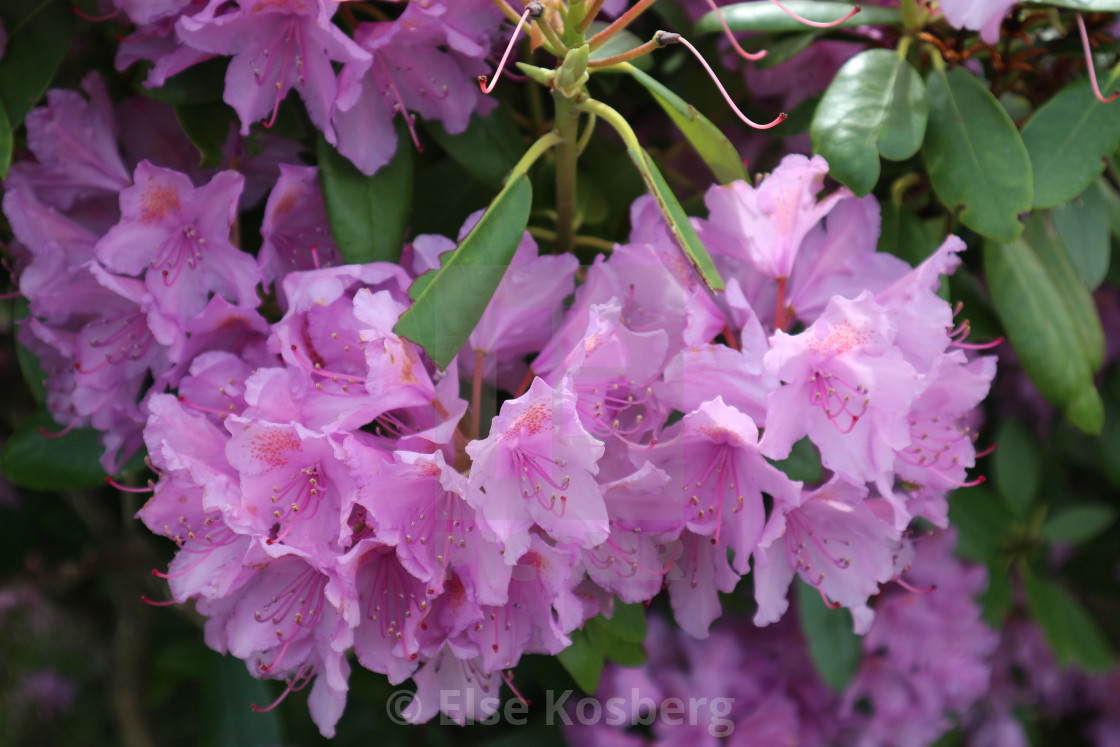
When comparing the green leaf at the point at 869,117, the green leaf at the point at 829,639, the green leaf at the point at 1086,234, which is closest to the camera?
the green leaf at the point at 869,117

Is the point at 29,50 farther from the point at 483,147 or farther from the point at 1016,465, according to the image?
the point at 1016,465

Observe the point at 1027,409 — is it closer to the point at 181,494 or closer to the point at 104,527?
the point at 181,494

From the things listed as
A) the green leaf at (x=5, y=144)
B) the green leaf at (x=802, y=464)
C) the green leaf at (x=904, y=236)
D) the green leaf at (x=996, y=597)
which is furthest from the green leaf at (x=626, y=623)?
the green leaf at (x=996, y=597)

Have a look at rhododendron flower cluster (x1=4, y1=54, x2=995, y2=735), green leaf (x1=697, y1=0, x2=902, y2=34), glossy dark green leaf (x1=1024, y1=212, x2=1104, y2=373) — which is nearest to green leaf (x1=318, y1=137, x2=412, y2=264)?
rhododendron flower cluster (x1=4, y1=54, x2=995, y2=735)

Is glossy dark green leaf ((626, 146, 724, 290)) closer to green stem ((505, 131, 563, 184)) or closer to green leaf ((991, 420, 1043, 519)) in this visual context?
green stem ((505, 131, 563, 184))

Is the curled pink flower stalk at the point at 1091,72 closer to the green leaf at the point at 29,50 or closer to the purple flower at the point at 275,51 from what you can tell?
the purple flower at the point at 275,51

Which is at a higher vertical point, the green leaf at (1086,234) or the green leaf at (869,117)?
the green leaf at (869,117)

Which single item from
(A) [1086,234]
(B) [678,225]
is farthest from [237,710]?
(A) [1086,234]
